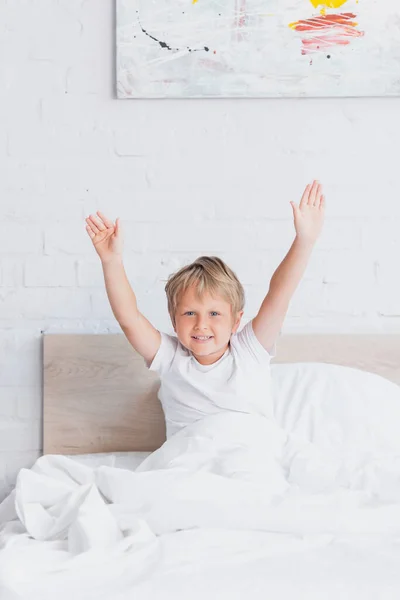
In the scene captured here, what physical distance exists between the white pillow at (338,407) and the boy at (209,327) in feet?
0.26

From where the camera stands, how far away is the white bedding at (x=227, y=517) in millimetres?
1064

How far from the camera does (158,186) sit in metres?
1.84

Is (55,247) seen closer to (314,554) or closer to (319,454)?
(319,454)

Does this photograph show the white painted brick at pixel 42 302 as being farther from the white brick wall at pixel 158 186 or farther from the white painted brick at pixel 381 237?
the white painted brick at pixel 381 237

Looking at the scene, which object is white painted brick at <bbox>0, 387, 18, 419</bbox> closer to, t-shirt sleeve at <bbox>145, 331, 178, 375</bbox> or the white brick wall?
the white brick wall

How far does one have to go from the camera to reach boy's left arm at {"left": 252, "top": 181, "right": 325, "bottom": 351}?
1.53 meters

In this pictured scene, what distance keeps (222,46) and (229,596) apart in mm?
1208

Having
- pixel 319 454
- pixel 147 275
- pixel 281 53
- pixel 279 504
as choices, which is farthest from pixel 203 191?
pixel 279 504

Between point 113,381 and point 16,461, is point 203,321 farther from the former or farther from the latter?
point 16,461

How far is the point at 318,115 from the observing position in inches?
72.0

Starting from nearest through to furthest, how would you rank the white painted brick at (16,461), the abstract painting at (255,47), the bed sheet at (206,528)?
the bed sheet at (206,528) → the abstract painting at (255,47) → the white painted brick at (16,461)

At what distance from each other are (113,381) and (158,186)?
0.46 m

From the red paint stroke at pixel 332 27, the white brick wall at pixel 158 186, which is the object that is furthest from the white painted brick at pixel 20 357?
the red paint stroke at pixel 332 27

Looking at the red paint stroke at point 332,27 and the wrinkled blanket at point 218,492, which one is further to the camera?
the red paint stroke at point 332,27
